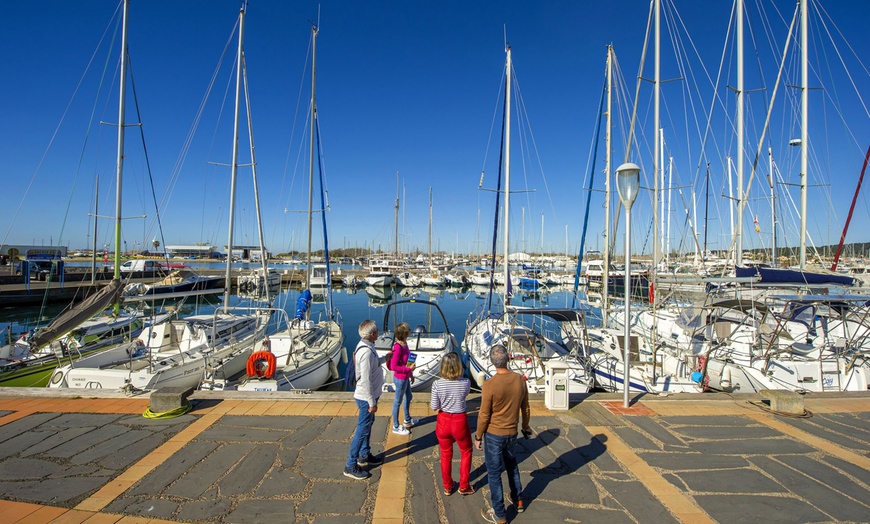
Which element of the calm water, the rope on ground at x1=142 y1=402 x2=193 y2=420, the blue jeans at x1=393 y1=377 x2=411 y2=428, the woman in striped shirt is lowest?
the calm water

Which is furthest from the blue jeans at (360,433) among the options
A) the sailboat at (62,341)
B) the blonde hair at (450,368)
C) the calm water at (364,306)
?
the calm water at (364,306)

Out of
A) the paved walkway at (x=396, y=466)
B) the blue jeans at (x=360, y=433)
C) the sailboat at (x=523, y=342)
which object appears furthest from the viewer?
the sailboat at (x=523, y=342)

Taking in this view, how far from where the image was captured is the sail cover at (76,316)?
34.3 feet

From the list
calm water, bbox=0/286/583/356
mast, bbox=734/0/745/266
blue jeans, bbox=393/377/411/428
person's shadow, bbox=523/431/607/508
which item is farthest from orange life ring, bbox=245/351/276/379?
mast, bbox=734/0/745/266

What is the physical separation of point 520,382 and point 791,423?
531 cm

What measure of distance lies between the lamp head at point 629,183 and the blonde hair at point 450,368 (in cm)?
416

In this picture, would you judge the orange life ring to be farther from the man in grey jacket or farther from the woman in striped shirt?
the woman in striped shirt

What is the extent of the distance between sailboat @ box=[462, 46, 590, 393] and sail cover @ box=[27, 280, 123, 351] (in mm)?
11107

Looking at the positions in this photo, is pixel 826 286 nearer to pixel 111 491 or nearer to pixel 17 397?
pixel 111 491

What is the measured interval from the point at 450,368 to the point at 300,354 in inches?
407

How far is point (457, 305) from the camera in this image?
41.5 m

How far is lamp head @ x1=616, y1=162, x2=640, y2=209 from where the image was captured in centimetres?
639

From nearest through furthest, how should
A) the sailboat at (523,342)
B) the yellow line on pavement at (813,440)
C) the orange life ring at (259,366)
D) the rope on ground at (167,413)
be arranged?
the yellow line on pavement at (813,440) < the rope on ground at (167,413) < the orange life ring at (259,366) < the sailboat at (523,342)

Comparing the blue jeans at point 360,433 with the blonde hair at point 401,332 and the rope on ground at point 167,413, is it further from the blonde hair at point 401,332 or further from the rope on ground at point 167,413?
the rope on ground at point 167,413
